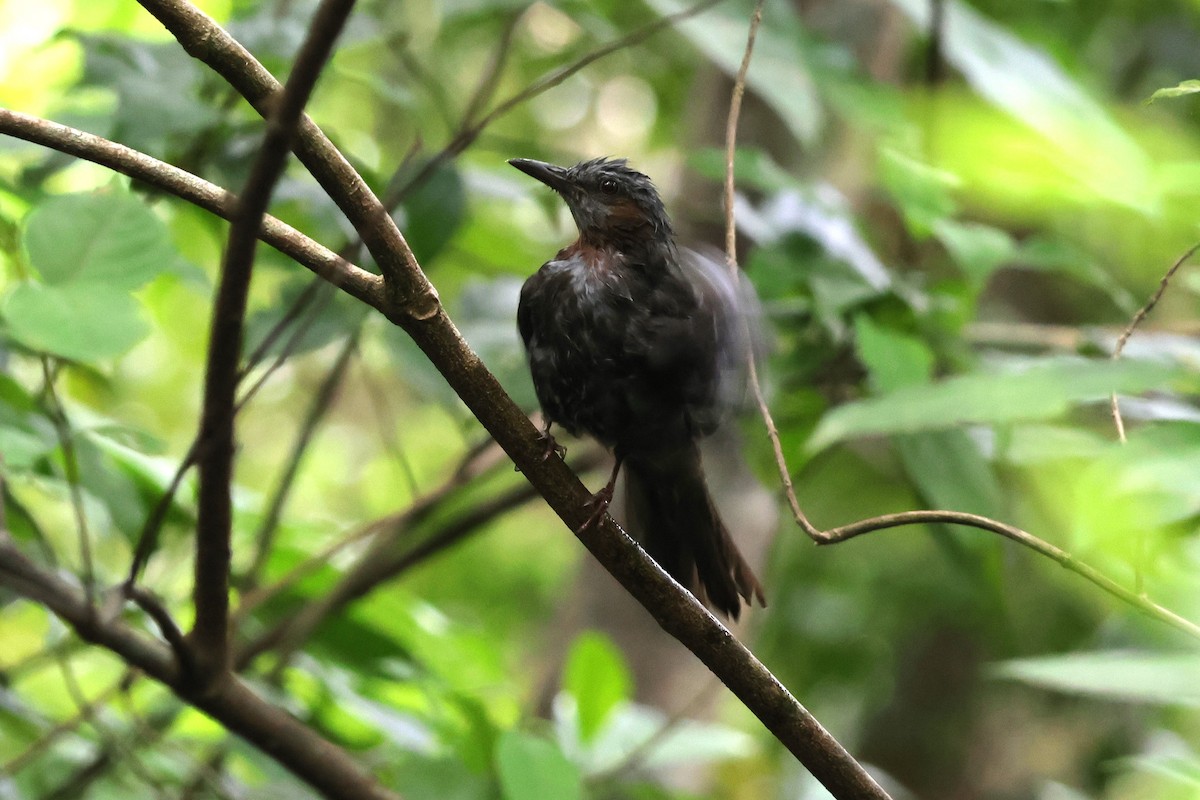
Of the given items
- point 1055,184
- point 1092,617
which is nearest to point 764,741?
Result: point 1092,617

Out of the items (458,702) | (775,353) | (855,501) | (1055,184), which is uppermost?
(855,501)

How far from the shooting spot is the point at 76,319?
1.49m

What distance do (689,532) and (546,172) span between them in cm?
82

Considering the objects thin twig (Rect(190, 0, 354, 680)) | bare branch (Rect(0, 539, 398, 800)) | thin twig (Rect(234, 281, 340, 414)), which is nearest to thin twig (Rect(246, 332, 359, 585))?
→ thin twig (Rect(234, 281, 340, 414))

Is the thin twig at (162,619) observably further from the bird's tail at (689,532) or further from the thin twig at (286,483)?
the bird's tail at (689,532)

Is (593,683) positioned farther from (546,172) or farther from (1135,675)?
A: (1135,675)

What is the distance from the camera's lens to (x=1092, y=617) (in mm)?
Answer: 4535

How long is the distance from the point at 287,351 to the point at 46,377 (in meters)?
0.34

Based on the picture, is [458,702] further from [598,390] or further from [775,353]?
[775,353]

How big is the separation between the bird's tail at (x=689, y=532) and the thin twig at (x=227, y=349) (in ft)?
2.88

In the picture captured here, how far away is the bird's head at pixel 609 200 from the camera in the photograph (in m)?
2.31

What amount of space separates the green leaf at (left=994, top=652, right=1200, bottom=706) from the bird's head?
4.43 feet

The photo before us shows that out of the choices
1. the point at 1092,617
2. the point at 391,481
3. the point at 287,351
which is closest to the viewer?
the point at 287,351

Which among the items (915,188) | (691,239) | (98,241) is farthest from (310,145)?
(691,239)
